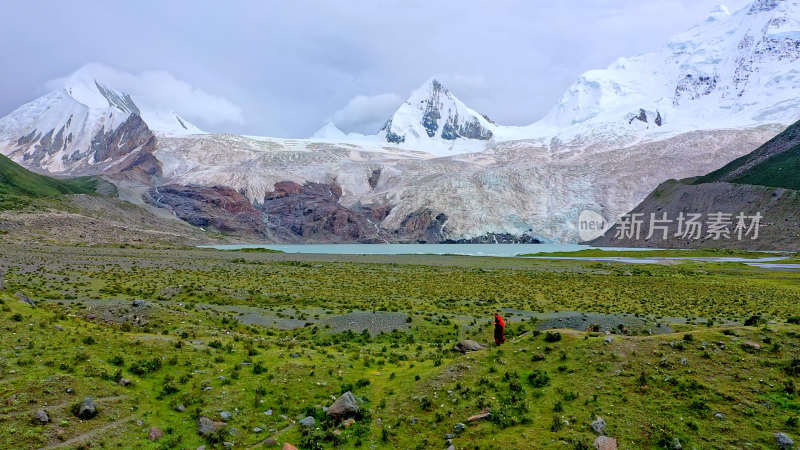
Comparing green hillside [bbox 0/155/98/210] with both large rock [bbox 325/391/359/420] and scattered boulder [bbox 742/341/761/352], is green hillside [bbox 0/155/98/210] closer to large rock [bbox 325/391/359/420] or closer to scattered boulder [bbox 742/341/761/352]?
large rock [bbox 325/391/359/420]

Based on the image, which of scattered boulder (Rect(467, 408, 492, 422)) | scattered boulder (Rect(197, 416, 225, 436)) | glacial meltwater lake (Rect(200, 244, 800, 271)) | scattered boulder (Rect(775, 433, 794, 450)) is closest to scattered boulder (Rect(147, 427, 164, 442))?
scattered boulder (Rect(197, 416, 225, 436))

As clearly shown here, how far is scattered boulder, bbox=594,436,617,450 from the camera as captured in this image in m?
11.6

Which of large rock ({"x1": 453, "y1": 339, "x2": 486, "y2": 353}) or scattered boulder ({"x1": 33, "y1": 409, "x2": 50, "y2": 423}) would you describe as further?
large rock ({"x1": 453, "y1": 339, "x2": 486, "y2": 353})

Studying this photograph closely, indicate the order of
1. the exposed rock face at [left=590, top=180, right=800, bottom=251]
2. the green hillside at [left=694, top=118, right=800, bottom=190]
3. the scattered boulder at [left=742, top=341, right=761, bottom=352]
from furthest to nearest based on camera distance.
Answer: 1. the green hillside at [left=694, top=118, right=800, bottom=190]
2. the exposed rock face at [left=590, top=180, right=800, bottom=251]
3. the scattered boulder at [left=742, top=341, right=761, bottom=352]

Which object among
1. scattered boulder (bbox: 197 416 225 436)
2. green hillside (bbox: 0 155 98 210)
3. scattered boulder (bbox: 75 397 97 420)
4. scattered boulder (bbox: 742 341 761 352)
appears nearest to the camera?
scattered boulder (bbox: 75 397 97 420)

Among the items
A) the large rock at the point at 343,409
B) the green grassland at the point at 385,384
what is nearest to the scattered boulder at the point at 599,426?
the green grassland at the point at 385,384

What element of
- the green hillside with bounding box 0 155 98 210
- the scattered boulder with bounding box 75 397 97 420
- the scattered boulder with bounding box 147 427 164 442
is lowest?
the scattered boulder with bounding box 147 427 164 442

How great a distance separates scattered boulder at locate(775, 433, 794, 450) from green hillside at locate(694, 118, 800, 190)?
142 meters

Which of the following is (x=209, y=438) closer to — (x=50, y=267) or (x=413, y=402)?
(x=413, y=402)

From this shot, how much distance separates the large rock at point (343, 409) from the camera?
13.8m

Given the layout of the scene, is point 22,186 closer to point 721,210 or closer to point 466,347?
point 466,347

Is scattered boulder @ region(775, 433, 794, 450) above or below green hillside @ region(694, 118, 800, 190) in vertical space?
below

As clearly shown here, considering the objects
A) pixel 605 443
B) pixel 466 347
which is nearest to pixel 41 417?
pixel 605 443

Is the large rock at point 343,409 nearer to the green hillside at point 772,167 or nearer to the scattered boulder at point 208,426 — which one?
the scattered boulder at point 208,426
